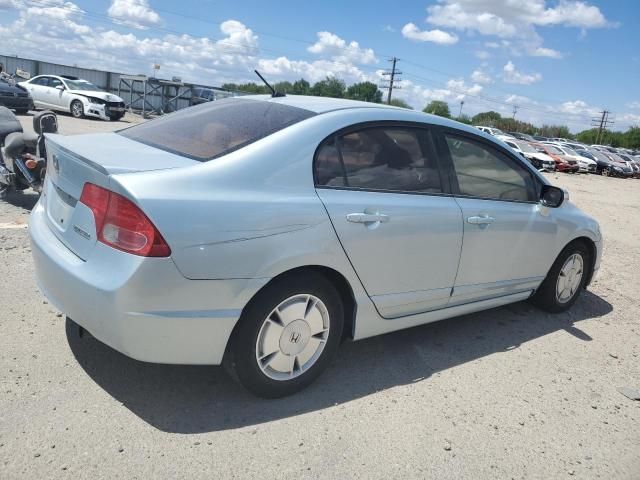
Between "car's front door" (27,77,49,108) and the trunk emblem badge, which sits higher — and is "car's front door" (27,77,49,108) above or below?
above

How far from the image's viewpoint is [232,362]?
9.14ft

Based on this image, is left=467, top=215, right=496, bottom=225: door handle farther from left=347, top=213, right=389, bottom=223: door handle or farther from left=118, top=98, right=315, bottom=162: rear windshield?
left=118, top=98, right=315, bottom=162: rear windshield

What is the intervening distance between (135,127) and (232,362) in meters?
1.79

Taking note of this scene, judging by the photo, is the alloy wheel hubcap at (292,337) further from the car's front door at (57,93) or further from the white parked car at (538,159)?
the white parked car at (538,159)

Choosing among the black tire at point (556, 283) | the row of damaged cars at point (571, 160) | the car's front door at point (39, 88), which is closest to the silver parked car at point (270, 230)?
the black tire at point (556, 283)

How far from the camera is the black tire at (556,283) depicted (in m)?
4.61

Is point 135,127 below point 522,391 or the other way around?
the other way around

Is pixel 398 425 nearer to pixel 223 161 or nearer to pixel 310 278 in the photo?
pixel 310 278

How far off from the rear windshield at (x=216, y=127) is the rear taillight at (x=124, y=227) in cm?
49

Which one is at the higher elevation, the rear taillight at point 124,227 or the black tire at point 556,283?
the rear taillight at point 124,227

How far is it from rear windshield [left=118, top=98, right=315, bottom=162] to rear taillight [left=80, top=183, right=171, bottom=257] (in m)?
0.49

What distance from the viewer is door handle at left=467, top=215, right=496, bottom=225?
3599 mm

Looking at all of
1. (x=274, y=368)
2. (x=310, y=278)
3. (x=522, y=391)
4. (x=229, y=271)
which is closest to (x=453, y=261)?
(x=522, y=391)

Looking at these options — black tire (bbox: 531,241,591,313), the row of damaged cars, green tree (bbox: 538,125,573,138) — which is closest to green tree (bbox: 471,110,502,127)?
green tree (bbox: 538,125,573,138)
